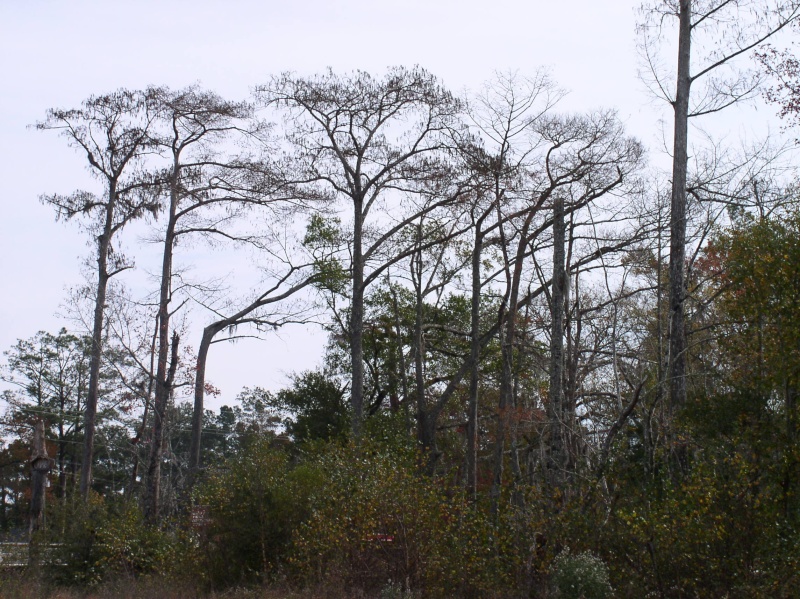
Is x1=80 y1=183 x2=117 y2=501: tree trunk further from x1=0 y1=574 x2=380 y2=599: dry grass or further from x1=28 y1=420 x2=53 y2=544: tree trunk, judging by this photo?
x1=0 y1=574 x2=380 y2=599: dry grass

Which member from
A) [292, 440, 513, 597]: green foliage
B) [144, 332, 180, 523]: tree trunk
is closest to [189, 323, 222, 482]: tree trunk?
[144, 332, 180, 523]: tree trunk

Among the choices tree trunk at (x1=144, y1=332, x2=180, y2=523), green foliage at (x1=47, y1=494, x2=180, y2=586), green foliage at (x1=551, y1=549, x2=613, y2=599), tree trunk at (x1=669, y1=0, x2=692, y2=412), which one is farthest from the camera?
tree trunk at (x1=144, y1=332, x2=180, y2=523)

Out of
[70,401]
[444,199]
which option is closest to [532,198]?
[444,199]

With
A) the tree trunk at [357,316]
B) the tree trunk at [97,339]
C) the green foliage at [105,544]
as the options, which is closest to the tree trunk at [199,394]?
the tree trunk at [97,339]

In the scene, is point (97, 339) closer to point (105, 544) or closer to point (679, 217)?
point (105, 544)

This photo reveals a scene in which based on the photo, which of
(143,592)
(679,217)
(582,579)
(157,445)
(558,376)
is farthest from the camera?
(157,445)

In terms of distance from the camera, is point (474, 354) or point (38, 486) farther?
point (474, 354)

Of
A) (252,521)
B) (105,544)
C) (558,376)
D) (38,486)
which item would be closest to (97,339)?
(38,486)

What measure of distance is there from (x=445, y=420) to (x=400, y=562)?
1925cm

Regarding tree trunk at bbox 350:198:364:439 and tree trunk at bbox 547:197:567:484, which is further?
tree trunk at bbox 350:198:364:439

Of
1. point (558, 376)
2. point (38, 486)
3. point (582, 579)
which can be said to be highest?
point (558, 376)

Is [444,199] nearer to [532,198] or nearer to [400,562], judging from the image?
[532,198]

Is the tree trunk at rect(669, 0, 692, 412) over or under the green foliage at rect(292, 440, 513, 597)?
over

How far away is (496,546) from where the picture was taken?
11.8 meters
